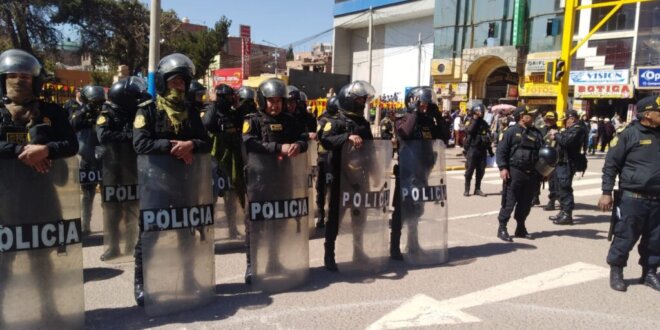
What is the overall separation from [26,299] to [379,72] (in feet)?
172

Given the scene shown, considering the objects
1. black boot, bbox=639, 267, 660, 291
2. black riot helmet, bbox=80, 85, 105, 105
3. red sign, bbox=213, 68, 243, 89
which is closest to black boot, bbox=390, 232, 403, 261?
black boot, bbox=639, 267, 660, 291

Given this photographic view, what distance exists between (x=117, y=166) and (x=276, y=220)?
1.97 m

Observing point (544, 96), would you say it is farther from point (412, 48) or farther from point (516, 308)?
point (516, 308)

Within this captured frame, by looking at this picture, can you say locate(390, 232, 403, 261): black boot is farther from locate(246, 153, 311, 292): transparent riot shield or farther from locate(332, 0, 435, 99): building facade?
locate(332, 0, 435, 99): building facade

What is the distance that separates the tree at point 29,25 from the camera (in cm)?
2817

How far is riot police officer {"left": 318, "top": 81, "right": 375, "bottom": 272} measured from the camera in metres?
5.14

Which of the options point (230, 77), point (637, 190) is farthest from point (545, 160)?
point (230, 77)

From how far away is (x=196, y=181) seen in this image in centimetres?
406

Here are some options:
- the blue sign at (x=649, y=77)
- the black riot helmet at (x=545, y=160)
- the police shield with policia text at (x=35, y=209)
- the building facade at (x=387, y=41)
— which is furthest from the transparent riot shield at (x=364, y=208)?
the building facade at (x=387, y=41)

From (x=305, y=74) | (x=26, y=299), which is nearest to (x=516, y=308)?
(x=26, y=299)

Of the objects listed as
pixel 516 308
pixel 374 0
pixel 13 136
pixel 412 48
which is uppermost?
pixel 374 0

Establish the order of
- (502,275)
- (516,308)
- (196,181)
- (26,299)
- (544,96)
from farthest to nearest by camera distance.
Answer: (544,96) → (502,275) → (516,308) → (196,181) → (26,299)

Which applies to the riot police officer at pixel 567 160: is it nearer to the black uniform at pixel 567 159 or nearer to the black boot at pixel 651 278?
the black uniform at pixel 567 159

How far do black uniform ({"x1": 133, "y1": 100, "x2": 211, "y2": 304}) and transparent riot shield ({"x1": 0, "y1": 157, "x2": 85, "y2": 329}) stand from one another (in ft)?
1.68
